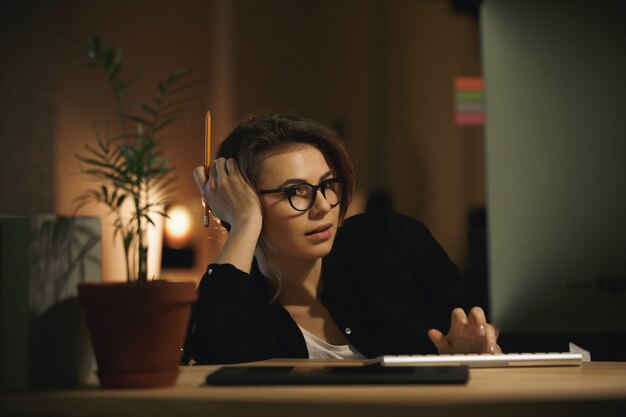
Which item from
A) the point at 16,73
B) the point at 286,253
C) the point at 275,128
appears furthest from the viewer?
the point at 16,73

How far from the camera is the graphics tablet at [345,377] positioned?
29.3 inches

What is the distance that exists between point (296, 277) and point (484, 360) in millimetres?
875

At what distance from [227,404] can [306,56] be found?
338cm

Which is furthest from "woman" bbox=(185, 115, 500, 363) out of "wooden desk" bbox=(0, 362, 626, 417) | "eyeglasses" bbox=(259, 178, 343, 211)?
"wooden desk" bbox=(0, 362, 626, 417)

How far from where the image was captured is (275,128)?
Result: 173 cm

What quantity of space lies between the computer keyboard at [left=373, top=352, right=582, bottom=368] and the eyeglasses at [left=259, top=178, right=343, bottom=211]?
0.69 metres

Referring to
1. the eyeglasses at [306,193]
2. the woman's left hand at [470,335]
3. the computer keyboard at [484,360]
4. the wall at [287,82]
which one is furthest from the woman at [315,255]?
the wall at [287,82]

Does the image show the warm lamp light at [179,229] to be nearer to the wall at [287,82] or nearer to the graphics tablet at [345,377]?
the wall at [287,82]

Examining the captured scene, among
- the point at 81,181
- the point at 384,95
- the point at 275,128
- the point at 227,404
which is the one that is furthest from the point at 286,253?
the point at 81,181

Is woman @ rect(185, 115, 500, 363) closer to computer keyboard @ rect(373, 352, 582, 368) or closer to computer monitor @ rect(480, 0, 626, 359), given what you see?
computer keyboard @ rect(373, 352, 582, 368)

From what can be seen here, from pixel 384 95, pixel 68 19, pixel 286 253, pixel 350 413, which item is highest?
pixel 68 19

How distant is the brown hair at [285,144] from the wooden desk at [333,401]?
0.98m

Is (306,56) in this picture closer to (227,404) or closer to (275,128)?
(275,128)

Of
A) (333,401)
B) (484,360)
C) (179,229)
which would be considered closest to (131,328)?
(333,401)
